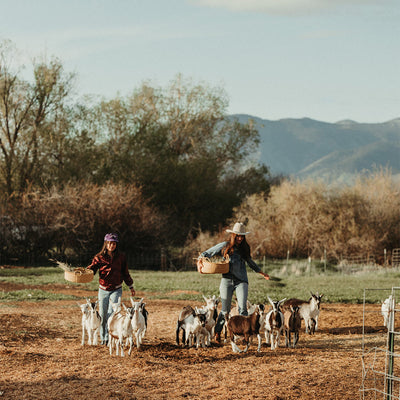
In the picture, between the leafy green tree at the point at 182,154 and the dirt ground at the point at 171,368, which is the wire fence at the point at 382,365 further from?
the leafy green tree at the point at 182,154

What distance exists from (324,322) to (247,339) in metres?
4.41

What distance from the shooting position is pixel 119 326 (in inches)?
365

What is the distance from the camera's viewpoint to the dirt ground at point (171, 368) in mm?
7711

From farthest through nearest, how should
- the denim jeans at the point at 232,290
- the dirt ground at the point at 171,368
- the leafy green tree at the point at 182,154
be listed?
the leafy green tree at the point at 182,154
the denim jeans at the point at 232,290
the dirt ground at the point at 171,368

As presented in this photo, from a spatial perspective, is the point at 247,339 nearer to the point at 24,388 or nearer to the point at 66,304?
the point at 24,388

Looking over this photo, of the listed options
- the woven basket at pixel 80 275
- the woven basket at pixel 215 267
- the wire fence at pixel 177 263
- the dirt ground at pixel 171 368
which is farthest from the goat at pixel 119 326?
the wire fence at pixel 177 263

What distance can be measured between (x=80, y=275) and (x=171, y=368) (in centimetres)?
246

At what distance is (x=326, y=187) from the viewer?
132ft

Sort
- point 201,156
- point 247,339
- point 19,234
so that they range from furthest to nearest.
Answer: point 201,156
point 19,234
point 247,339

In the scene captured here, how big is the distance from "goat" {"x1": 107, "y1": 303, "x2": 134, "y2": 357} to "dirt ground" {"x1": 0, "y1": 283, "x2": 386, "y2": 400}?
0.26 m

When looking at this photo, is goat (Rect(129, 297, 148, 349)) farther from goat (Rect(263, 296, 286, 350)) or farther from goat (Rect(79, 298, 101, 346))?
goat (Rect(263, 296, 286, 350))

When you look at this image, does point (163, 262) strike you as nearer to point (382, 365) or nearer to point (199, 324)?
point (199, 324)

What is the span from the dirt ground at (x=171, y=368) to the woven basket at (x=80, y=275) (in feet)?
4.01

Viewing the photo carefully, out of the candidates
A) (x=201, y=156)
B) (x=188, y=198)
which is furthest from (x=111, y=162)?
(x=201, y=156)
